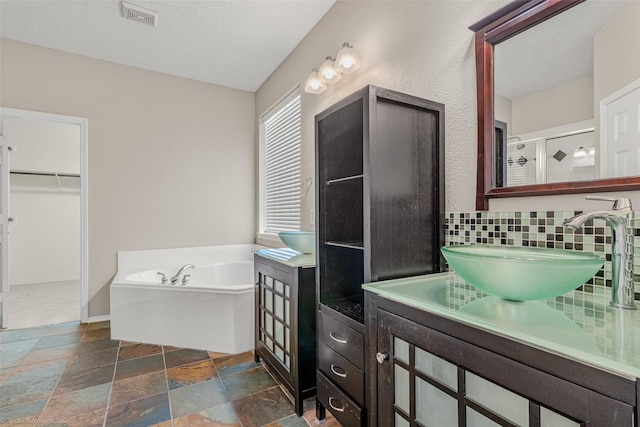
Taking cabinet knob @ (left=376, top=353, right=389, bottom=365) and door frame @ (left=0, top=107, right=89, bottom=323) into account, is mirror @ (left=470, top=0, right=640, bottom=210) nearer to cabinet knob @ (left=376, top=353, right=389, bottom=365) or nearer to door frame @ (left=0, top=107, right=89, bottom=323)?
cabinet knob @ (left=376, top=353, right=389, bottom=365)

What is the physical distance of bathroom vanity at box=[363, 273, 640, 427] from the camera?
1.96 feet

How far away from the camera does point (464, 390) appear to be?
83cm

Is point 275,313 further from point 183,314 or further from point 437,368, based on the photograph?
point 437,368

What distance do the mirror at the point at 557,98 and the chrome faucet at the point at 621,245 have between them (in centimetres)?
15

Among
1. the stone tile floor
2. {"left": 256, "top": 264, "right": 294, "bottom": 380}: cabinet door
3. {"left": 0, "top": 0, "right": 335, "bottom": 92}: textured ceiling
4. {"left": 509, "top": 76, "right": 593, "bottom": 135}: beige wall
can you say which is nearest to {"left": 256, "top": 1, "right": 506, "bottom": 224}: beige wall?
{"left": 509, "top": 76, "right": 593, "bottom": 135}: beige wall

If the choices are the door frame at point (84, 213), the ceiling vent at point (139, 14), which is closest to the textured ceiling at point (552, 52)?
the ceiling vent at point (139, 14)

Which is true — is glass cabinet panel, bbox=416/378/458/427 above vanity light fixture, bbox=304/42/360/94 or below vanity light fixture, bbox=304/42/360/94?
below

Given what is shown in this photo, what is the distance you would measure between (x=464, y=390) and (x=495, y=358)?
15cm

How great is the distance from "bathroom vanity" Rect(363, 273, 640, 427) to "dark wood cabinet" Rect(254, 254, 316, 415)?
59 centimetres

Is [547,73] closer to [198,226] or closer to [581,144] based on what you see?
[581,144]

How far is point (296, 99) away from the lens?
299 centimetres

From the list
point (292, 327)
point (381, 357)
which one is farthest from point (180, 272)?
point (381, 357)

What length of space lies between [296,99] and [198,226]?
1772 millimetres

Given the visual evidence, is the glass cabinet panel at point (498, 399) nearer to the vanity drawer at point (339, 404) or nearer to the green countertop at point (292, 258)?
the vanity drawer at point (339, 404)
